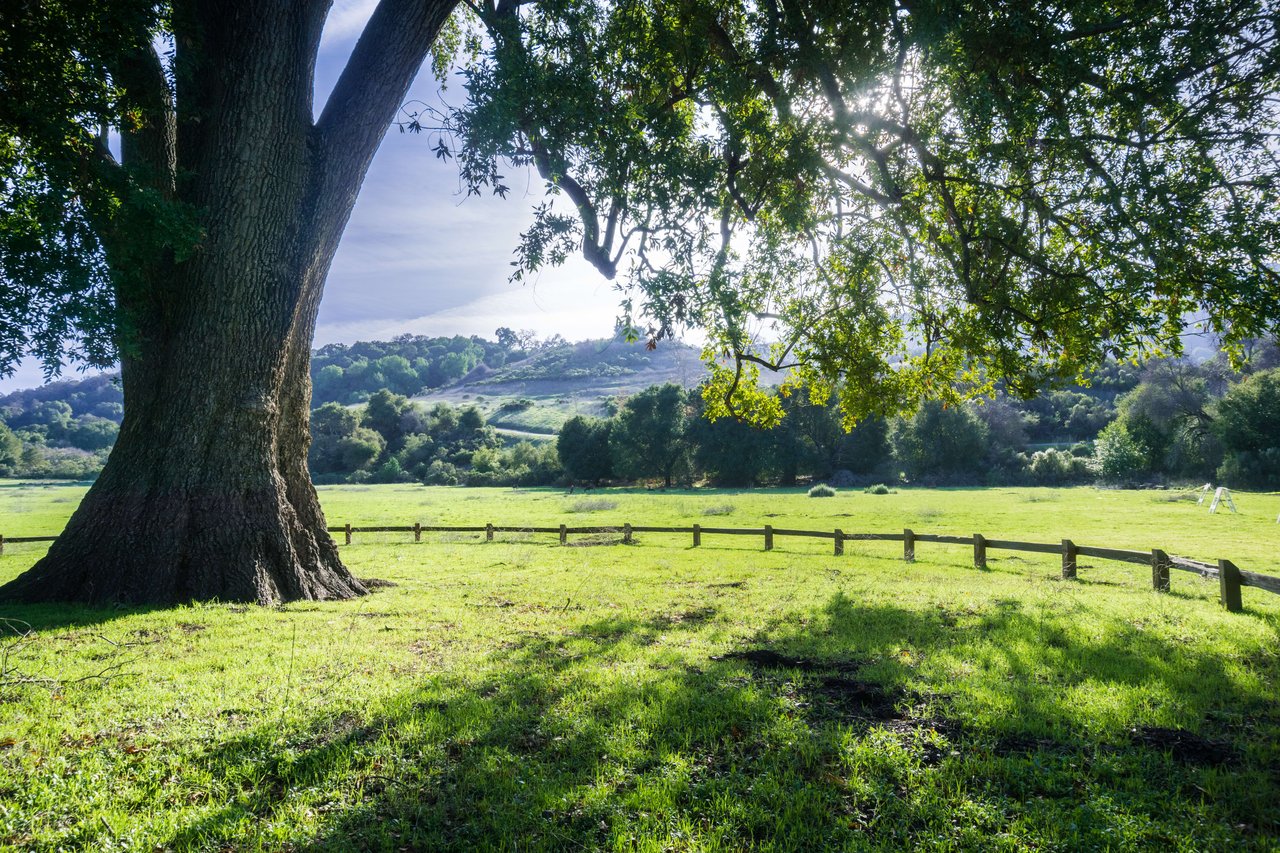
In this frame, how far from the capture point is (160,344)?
9.01 meters

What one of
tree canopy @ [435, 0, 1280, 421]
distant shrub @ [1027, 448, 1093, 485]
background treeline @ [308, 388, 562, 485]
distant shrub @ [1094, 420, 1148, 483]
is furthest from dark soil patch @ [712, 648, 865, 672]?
background treeline @ [308, 388, 562, 485]

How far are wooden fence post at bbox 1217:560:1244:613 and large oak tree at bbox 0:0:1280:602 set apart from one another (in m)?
3.51

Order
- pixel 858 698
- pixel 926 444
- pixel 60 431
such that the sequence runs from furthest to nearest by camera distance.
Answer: pixel 60 431 → pixel 926 444 → pixel 858 698

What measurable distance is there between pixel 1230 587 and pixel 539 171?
1261 cm

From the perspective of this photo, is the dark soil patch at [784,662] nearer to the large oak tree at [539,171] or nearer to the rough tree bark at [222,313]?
the large oak tree at [539,171]

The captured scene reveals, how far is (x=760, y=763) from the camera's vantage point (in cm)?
393

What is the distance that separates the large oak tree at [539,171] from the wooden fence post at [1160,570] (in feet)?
12.6

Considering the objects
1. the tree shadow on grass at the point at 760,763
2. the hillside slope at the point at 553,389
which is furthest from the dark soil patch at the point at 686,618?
the hillside slope at the point at 553,389

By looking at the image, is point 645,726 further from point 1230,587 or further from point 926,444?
point 926,444

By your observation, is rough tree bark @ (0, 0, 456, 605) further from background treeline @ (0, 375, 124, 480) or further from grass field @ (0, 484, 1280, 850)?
background treeline @ (0, 375, 124, 480)

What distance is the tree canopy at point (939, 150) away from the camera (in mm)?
7438

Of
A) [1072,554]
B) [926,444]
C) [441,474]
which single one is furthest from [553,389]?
[1072,554]

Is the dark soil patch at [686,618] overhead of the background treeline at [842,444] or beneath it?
beneath

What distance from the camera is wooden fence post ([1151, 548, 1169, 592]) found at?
1122 cm
